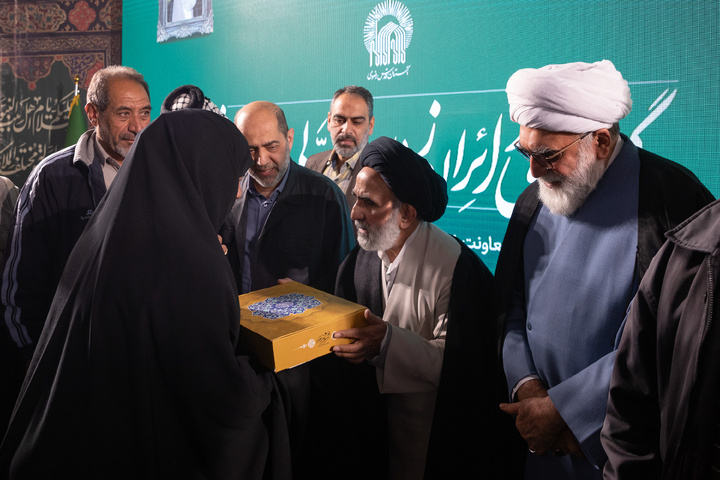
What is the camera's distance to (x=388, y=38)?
3.74 m

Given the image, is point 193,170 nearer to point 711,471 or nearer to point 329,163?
point 711,471

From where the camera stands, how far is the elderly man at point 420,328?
1.85 m

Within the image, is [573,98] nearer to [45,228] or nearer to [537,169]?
[537,169]

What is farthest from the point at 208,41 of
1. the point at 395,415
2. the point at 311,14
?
the point at 395,415

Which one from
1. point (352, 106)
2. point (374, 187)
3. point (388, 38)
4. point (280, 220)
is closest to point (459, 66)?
point (388, 38)

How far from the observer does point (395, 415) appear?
2.02 m

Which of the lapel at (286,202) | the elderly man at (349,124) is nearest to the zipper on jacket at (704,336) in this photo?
the lapel at (286,202)

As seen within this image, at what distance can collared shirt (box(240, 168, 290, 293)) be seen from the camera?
8.95 ft

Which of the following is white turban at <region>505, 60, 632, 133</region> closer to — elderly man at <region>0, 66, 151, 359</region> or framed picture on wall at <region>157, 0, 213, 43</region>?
elderly man at <region>0, 66, 151, 359</region>

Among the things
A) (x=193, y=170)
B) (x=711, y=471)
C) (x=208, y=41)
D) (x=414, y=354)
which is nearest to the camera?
(x=711, y=471)

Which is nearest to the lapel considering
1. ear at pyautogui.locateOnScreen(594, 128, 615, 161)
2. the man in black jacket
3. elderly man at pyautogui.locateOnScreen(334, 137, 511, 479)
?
elderly man at pyautogui.locateOnScreen(334, 137, 511, 479)

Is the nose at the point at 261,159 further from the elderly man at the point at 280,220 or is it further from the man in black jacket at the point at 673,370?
the man in black jacket at the point at 673,370

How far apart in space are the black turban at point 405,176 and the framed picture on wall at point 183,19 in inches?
142

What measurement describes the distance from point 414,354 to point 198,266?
0.82m
